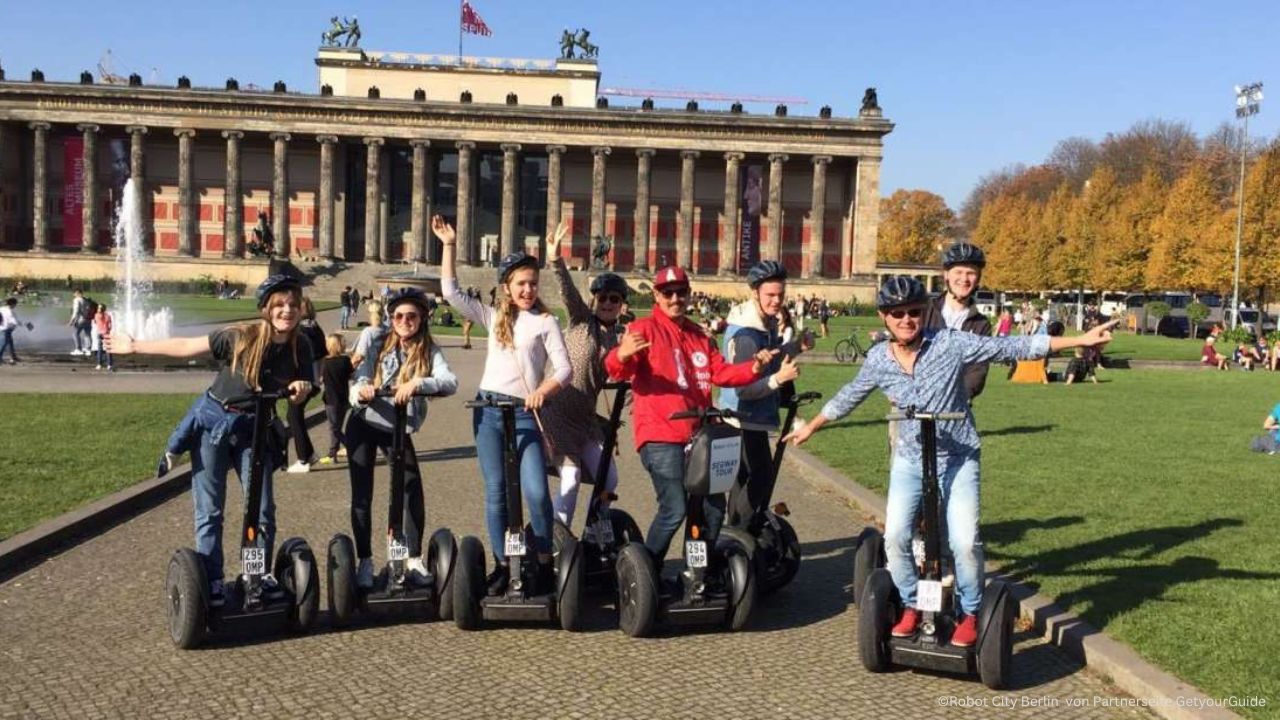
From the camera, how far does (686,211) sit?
8600 cm

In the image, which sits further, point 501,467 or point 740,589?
point 501,467

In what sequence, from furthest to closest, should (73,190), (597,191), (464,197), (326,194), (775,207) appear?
1. (775,207)
2. (597,191)
3. (464,197)
4. (326,194)
5. (73,190)

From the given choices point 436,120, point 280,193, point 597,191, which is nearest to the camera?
point 436,120

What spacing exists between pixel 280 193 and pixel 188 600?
268 ft

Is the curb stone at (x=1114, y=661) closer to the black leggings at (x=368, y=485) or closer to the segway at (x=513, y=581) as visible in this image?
the segway at (x=513, y=581)

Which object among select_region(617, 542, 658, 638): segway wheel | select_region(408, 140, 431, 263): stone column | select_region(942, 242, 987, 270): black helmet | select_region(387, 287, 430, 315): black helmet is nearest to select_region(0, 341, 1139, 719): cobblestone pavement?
select_region(617, 542, 658, 638): segway wheel

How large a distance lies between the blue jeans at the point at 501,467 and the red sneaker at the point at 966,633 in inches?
102

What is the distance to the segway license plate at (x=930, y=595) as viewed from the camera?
6.02m

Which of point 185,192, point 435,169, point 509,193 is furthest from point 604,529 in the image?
point 435,169

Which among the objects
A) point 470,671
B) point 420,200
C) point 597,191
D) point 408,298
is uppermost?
point 597,191

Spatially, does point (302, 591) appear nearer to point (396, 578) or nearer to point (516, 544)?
point (396, 578)

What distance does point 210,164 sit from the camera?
8594 centimetres

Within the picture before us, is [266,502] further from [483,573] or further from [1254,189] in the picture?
[1254,189]

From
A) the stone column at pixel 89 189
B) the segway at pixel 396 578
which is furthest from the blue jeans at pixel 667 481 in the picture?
the stone column at pixel 89 189
